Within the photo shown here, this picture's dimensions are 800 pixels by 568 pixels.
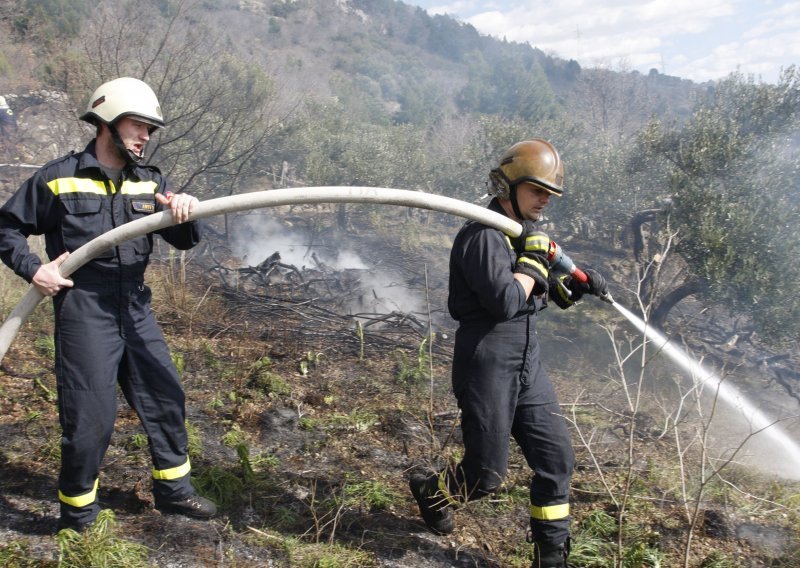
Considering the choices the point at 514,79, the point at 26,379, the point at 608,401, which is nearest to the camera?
the point at 26,379

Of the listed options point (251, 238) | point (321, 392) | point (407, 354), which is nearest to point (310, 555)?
point (321, 392)

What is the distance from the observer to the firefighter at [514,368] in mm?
2422

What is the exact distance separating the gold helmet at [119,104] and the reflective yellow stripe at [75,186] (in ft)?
0.87

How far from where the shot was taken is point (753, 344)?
10.9 meters

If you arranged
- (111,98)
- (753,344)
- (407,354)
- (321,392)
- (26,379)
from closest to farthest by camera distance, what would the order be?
(111,98), (26,379), (321,392), (407,354), (753,344)

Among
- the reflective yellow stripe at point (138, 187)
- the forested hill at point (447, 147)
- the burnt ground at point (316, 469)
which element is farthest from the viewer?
the forested hill at point (447, 147)

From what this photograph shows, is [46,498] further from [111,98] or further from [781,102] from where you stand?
[781,102]

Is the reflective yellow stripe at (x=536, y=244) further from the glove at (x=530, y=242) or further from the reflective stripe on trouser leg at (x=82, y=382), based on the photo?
the reflective stripe on trouser leg at (x=82, y=382)

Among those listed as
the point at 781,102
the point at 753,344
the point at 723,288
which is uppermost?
the point at 781,102

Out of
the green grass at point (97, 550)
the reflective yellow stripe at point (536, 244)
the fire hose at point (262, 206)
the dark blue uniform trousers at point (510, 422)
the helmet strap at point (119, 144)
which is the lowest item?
the green grass at point (97, 550)

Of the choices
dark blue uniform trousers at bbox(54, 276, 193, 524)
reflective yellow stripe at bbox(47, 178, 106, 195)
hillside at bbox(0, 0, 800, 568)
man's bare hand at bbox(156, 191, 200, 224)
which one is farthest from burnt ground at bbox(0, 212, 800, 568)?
reflective yellow stripe at bbox(47, 178, 106, 195)

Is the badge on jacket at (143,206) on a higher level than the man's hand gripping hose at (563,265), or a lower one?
higher

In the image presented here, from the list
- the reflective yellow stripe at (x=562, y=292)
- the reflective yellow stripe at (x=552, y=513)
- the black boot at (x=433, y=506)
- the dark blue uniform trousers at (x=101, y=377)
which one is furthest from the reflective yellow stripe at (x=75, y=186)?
the reflective yellow stripe at (x=552, y=513)

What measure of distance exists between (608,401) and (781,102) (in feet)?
27.1
